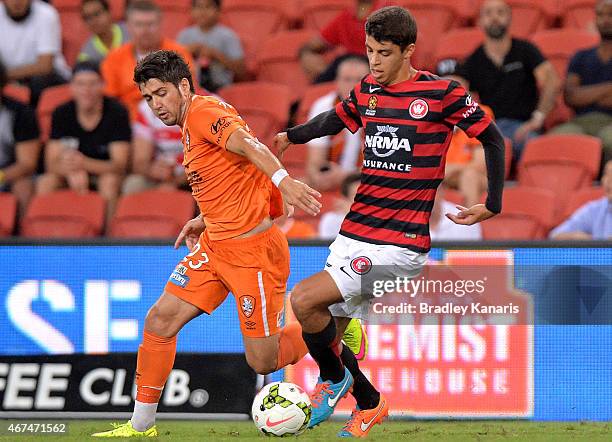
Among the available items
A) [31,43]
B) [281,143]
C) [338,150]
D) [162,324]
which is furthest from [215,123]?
[31,43]

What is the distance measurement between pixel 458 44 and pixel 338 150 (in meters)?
1.76

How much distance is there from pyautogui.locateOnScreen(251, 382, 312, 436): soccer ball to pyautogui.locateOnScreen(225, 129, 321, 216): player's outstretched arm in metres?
1.15

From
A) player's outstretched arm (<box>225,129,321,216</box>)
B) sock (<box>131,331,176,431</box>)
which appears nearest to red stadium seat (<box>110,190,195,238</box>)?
sock (<box>131,331,176,431</box>)

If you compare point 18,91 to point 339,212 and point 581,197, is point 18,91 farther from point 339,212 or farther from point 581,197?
point 581,197

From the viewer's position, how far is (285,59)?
1084 centimetres

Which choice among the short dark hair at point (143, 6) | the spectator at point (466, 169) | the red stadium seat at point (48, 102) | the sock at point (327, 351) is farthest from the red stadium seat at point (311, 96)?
the sock at point (327, 351)

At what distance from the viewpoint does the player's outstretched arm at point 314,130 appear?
231 inches

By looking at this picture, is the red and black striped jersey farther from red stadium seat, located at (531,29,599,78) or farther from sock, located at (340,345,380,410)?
red stadium seat, located at (531,29,599,78)

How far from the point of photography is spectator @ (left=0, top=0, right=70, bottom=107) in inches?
414

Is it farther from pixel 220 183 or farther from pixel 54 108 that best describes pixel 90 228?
pixel 220 183

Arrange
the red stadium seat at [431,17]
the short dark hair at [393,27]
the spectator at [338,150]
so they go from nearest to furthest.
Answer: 1. the short dark hair at [393,27]
2. the spectator at [338,150]
3. the red stadium seat at [431,17]

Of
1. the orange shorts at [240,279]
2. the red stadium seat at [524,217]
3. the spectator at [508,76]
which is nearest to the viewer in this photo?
the orange shorts at [240,279]

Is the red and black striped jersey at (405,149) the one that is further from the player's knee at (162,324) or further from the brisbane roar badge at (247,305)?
the player's knee at (162,324)

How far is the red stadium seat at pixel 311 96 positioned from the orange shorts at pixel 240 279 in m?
3.84
